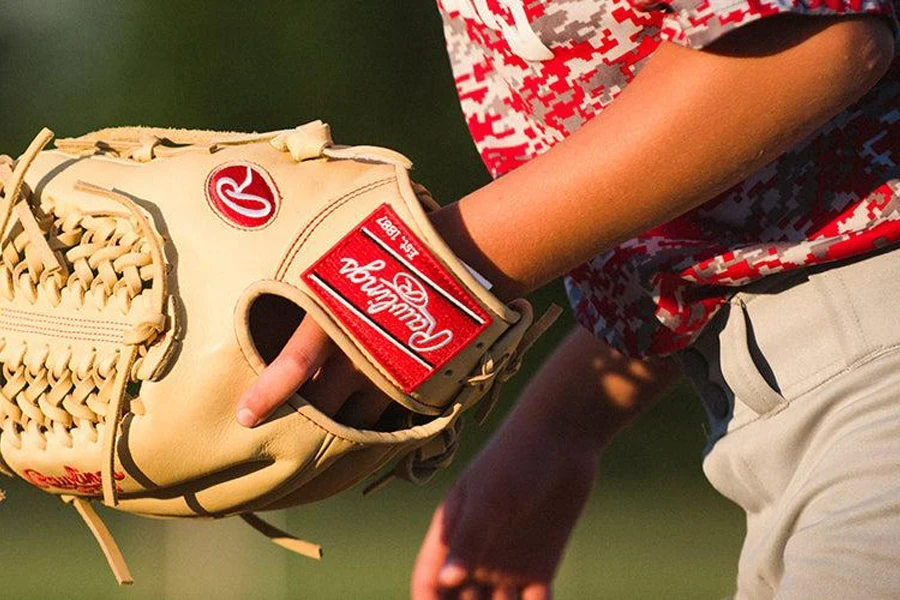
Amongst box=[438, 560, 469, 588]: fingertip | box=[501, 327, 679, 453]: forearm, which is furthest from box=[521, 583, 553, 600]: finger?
box=[501, 327, 679, 453]: forearm

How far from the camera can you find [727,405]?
6.43 ft

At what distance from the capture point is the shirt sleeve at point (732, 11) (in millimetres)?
1514

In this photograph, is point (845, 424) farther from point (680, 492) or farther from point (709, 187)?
point (680, 492)

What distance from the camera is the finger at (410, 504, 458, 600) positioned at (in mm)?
2383

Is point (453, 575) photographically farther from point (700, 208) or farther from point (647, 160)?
point (647, 160)

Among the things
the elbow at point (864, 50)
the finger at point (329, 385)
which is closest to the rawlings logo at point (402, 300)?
the finger at point (329, 385)

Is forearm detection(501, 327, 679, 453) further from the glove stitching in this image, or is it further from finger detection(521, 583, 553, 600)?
the glove stitching

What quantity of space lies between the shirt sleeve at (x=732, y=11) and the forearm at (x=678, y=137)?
0.7 inches

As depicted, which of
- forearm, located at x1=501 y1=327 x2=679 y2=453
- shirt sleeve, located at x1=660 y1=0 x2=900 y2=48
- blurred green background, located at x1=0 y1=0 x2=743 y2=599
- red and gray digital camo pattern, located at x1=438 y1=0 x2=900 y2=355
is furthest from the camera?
blurred green background, located at x1=0 y1=0 x2=743 y2=599

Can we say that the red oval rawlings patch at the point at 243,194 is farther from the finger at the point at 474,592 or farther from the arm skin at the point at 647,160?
the finger at the point at 474,592

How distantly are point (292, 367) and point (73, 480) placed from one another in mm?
420

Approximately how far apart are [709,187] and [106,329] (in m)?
0.72

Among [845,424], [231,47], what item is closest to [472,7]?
[845,424]

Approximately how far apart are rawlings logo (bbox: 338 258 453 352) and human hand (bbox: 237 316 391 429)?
65 mm
